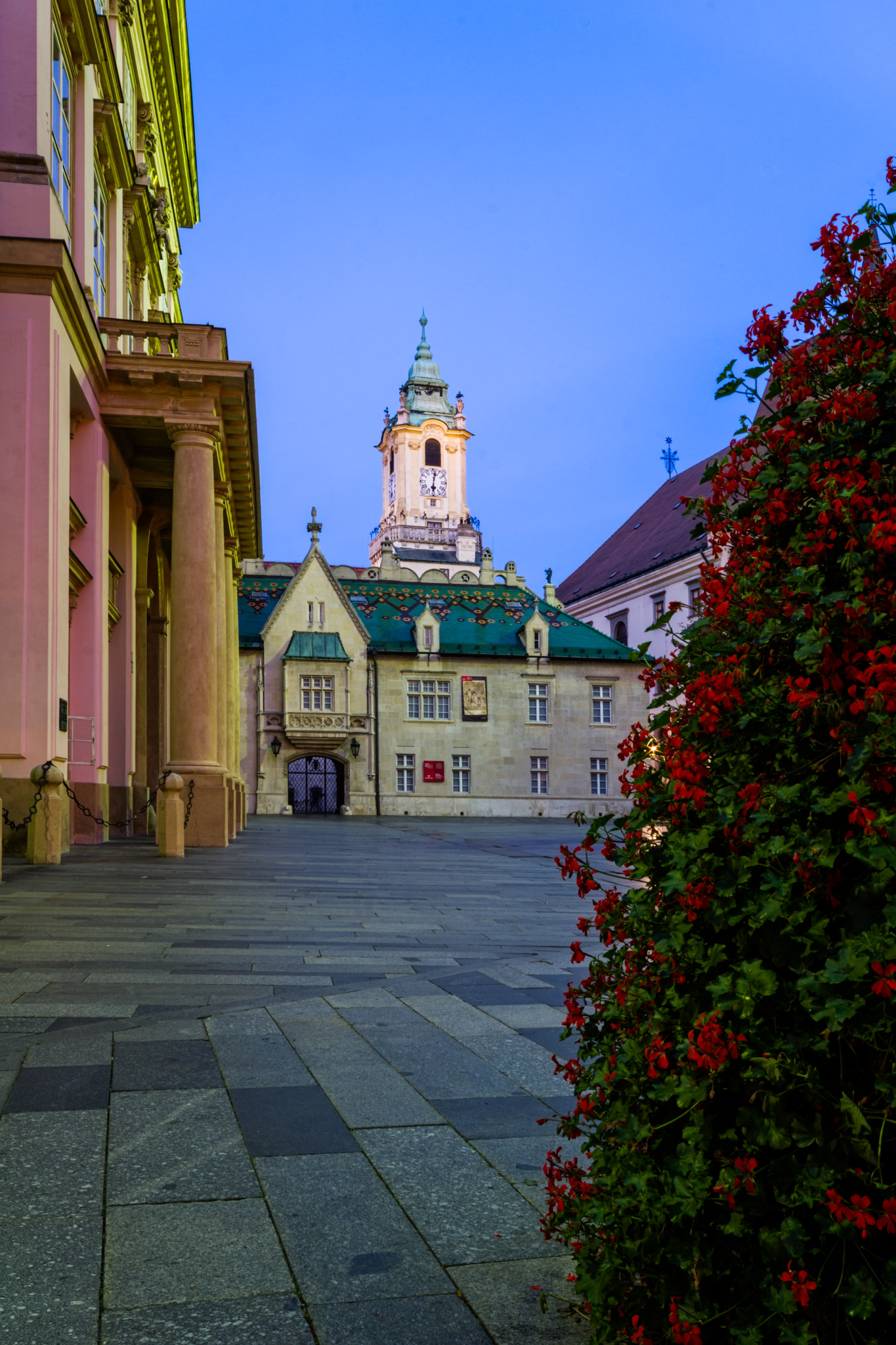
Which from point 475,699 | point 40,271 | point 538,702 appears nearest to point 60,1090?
point 40,271

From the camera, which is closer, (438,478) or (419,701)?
(419,701)

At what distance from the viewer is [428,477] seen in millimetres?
140625

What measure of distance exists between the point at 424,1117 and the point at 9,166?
16.2 metres

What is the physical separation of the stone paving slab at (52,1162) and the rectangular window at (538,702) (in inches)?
1999

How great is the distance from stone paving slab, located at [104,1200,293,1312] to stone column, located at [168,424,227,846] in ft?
57.6

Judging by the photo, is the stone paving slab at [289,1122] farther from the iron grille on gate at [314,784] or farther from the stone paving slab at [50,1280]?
the iron grille on gate at [314,784]

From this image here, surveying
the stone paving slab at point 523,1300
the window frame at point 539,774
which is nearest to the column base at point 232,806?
Answer: the stone paving slab at point 523,1300

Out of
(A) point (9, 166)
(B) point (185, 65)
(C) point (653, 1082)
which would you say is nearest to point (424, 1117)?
Answer: (C) point (653, 1082)

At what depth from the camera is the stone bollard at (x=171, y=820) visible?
1817cm

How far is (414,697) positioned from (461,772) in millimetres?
4128

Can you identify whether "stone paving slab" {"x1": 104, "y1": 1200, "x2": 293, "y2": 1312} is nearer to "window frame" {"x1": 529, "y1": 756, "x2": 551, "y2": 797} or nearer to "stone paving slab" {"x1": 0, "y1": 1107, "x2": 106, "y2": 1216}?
"stone paving slab" {"x1": 0, "y1": 1107, "x2": 106, "y2": 1216}

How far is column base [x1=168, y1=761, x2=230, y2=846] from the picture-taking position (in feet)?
67.5

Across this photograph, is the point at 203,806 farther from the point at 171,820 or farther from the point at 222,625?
the point at 222,625

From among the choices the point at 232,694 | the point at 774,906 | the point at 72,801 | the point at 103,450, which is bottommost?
the point at 72,801
